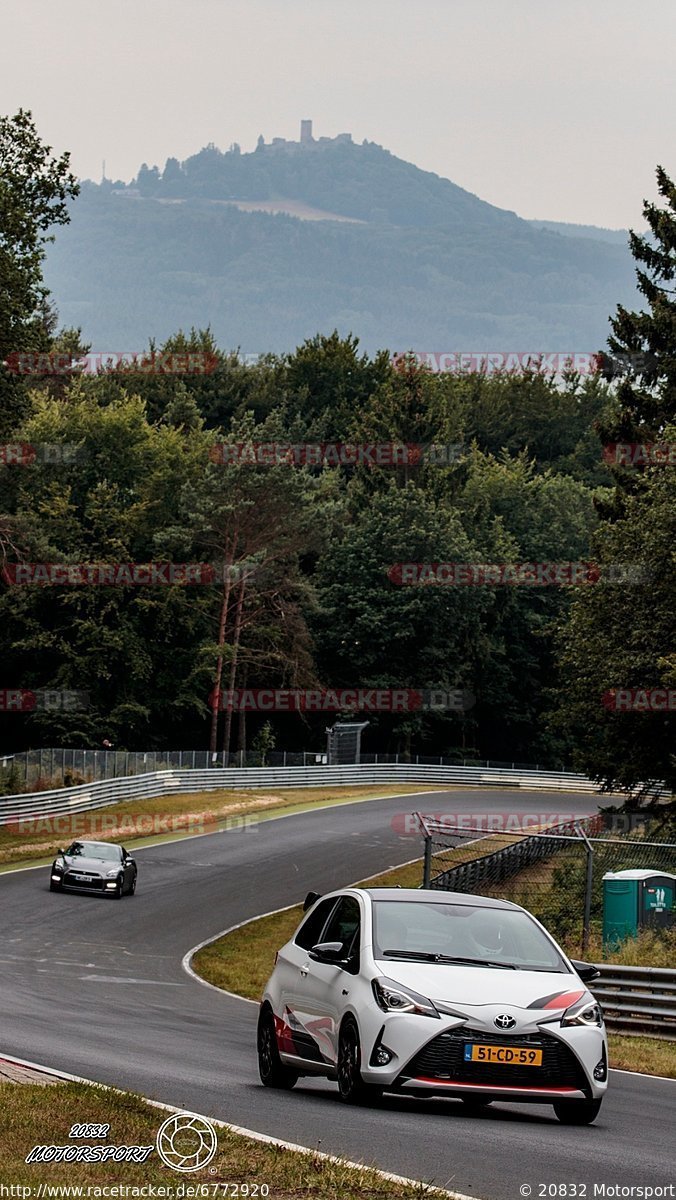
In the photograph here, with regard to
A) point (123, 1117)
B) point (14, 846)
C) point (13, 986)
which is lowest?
point (14, 846)

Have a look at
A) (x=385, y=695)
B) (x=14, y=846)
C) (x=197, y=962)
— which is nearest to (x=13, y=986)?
(x=197, y=962)

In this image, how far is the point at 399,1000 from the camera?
10281 millimetres

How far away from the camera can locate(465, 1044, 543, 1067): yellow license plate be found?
33.0ft

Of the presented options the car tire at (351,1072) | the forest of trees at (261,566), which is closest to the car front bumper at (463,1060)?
the car tire at (351,1072)

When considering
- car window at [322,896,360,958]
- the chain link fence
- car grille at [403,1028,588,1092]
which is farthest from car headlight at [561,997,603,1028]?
the chain link fence

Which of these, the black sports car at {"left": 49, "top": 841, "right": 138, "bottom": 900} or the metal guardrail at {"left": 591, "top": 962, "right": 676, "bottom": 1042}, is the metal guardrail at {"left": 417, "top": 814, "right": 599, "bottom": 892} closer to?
the metal guardrail at {"left": 591, "top": 962, "right": 676, "bottom": 1042}

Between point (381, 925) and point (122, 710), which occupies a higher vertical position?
point (381, 925)

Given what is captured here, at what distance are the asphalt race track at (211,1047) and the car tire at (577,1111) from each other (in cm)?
13

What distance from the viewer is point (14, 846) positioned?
46.7 m

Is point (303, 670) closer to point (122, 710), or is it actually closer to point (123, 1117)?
point (122, 710)

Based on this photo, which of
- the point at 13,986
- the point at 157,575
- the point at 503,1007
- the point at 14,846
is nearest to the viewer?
the point at 503,1007

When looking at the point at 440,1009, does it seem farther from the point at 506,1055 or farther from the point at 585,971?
the point at 585,971

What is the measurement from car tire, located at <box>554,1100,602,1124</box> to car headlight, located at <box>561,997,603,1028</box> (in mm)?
499

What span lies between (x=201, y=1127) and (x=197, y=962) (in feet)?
64.7
